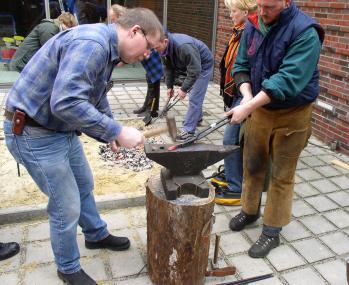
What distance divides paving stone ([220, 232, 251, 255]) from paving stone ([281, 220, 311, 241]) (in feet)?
1.36

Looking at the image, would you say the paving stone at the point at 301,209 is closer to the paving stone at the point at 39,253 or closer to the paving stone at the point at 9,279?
the paving stone at the point at 39,253

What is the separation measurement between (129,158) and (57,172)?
262cm

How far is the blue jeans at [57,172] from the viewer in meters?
2.37

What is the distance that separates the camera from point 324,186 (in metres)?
4.51

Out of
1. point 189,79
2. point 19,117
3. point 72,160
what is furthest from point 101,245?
point 189,79

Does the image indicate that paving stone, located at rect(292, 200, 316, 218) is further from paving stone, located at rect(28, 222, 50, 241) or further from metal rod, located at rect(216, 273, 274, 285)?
paving stone, located at rect(28, 222, 50, 241)

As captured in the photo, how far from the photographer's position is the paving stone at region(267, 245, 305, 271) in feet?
10.4

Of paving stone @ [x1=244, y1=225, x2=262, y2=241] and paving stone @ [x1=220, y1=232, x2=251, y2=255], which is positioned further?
paving stone @ [x1=244, y1=225, x2=262, y2=241]

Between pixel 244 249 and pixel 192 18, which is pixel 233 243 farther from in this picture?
pixel 192 18

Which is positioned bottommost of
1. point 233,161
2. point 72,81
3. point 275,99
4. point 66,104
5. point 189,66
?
point 233,161

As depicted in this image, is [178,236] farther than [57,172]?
Yes

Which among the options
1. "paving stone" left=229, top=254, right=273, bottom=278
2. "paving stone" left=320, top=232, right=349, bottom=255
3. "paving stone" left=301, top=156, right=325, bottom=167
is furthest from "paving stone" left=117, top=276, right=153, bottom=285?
"paving stone" left=301, top=156, right=325, bottom=167

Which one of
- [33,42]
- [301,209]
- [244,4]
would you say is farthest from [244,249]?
[33,42]

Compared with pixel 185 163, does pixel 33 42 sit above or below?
above
